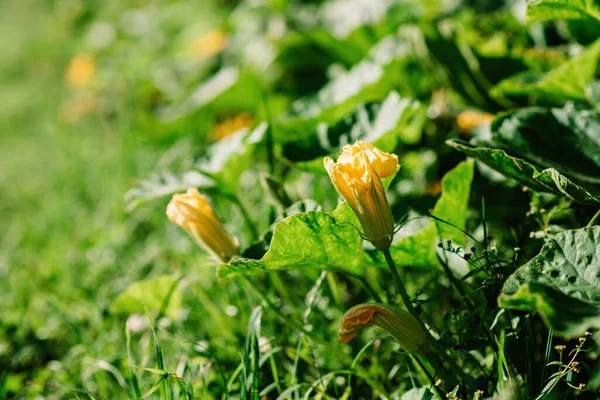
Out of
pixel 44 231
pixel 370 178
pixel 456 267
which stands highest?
pixel 370 178

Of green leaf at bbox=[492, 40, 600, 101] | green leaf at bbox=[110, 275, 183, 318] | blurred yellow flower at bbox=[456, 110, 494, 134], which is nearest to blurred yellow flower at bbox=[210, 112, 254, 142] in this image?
Result: blurred yellow flower at bbox=[456, 110, 494, 134]

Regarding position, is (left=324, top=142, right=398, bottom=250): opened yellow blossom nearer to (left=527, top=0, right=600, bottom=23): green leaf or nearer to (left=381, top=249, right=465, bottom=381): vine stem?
(left=381, top=249, right=465, bottom=381): vine stem

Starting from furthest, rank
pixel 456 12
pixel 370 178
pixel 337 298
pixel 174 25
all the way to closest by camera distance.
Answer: pixel 174 25 < pixel 456 12 < pixel 337 298 < pixel 370 178

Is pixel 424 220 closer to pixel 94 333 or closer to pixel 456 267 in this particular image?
pixel 456 267

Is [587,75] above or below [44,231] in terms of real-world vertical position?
above

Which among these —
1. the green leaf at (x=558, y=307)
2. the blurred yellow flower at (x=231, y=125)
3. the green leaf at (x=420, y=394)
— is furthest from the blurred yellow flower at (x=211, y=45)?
the green leaf at (x=558, y=307)

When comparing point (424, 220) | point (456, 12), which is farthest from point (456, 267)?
point (456, 12)
